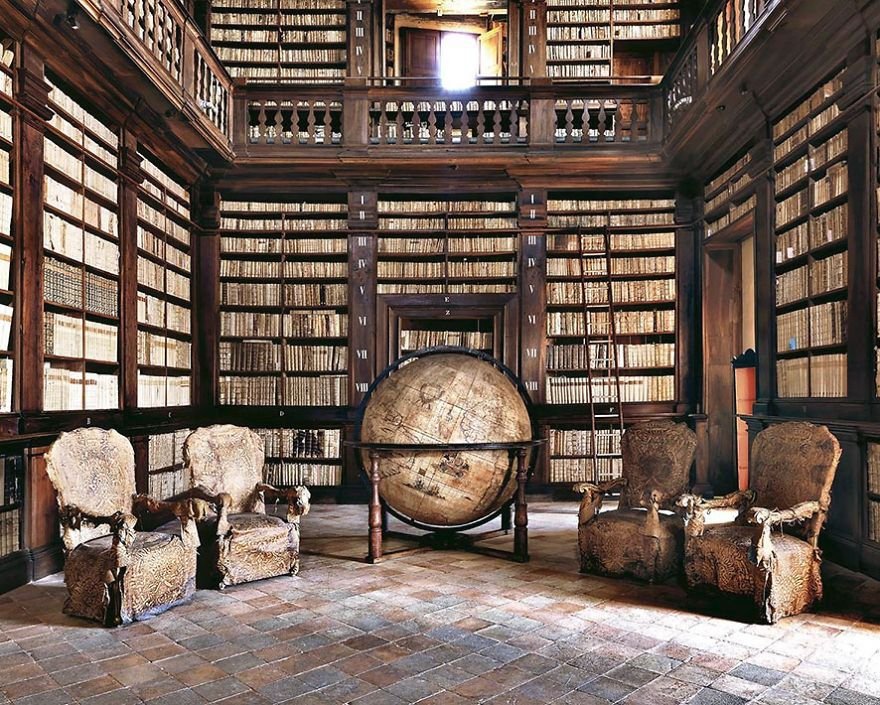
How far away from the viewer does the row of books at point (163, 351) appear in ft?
21.0

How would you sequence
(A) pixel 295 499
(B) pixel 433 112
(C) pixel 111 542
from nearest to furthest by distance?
(C) pixel 111 542, (A) pixel 295 499, (B) pixel 433 112

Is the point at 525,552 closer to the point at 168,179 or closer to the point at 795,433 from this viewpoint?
the point at 795,433

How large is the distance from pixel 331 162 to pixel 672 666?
611cm

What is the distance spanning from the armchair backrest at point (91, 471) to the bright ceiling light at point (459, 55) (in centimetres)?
696

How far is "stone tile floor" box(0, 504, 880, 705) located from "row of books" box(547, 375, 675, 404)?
3525 millimetres

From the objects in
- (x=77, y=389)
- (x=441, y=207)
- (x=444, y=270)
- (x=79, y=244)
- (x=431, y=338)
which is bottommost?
(x=77, y=389)

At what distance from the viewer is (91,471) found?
4.01m

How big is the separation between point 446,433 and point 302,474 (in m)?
3.64

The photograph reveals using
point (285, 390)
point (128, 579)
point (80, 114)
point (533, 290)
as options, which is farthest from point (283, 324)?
point (128, 579)

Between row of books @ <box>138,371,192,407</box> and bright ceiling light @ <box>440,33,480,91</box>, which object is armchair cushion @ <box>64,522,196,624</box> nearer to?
row of books @ <box>138,371,192,407</box>

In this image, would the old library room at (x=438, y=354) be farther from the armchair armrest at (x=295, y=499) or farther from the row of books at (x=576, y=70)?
the row of books at (x=576, y=70)

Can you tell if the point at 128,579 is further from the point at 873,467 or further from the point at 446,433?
the point at 873,467

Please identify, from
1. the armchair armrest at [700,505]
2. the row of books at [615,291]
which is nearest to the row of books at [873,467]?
the armchair armrest at [700,505]

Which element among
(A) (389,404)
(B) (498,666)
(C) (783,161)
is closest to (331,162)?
(A) (389,404)
